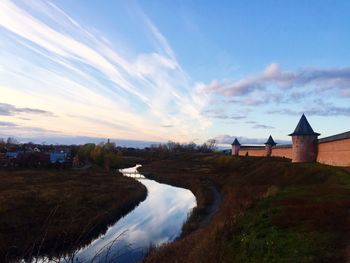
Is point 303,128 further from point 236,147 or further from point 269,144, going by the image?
point 236,147

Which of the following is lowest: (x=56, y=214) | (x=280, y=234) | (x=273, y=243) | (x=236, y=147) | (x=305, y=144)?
(x=56, y=214)

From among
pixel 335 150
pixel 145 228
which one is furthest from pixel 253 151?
pixel 145 228

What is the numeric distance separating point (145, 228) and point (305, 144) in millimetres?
25344

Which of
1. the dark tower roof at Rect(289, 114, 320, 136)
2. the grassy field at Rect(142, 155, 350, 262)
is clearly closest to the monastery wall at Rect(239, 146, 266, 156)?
the dark tower roof at Rect(289, 114, 320, 136)

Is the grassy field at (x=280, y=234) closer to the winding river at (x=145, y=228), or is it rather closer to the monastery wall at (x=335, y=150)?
the winding river at (x=145, y=228)

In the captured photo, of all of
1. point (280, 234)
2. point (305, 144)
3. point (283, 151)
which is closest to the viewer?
point (280, 234)

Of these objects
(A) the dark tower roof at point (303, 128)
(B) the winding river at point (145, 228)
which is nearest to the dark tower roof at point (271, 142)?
(A) the dark tower roof at point (303, 128)

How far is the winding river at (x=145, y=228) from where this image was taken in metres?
16.9

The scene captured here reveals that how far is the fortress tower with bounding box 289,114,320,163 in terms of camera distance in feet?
Answer: 137

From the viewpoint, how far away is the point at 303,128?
4266 centimetres

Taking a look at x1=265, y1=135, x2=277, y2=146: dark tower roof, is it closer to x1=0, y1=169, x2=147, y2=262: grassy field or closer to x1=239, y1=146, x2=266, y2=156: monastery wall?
x1=239, y1=146, x2=266, y2=156: monastery wall

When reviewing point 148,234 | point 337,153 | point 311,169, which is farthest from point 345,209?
point 337,153

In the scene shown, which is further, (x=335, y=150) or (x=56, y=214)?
(x=335, y=150)

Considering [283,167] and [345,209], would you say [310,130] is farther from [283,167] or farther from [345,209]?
[345,209]
